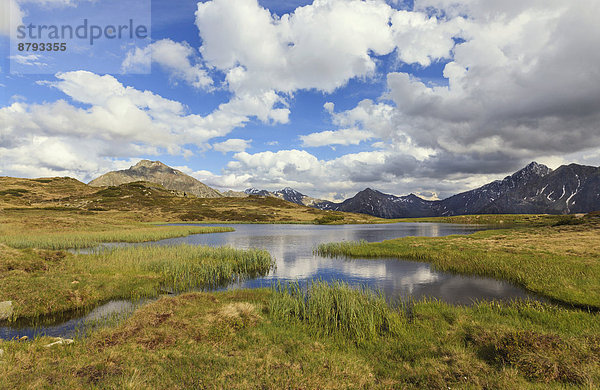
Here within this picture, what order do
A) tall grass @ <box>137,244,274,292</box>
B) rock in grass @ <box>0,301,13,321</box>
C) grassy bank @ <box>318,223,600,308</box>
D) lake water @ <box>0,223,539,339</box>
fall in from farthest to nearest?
1. tall grass @ <box>137,244,274,292</box>
2. grassy bank @ <box>318,223,600,308</box>
3. lake water @ <box>0,223,539,339</box>
4. rock in grass @ <box>0,301,13,321</box>

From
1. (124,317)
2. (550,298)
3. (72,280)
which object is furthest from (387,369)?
(72,280)

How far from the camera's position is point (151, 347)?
1345 cm

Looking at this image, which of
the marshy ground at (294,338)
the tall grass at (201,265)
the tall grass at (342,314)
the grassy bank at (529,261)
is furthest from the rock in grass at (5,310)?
the grassy bank at (529,261)

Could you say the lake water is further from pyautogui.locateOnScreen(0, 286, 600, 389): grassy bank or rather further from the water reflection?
pyautogui.locateOnScreen(0, 286, 600, 389): grassy bank

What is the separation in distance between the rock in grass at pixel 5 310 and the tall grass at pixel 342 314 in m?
18.1

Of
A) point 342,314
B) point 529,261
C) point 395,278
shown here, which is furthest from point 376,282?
point 529,261

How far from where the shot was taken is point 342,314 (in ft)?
59.3

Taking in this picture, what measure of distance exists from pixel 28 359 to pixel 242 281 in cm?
2112

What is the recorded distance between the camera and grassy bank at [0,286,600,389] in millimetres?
10109

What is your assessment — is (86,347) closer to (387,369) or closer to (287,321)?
(287,321)

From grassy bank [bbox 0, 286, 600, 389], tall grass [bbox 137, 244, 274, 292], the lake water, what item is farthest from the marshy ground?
the lake water

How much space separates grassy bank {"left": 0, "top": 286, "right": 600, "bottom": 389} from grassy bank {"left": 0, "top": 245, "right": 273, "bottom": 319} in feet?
27.8

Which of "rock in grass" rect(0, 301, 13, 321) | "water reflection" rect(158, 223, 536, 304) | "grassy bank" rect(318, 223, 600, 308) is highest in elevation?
"rock in grass" rect(0, 301, 13, 321)

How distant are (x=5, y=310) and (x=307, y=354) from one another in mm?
21498
